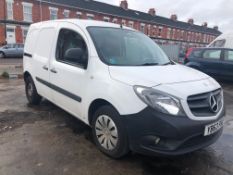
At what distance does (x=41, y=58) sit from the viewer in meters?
4.54

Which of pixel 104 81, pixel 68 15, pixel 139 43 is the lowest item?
pixel 104 81

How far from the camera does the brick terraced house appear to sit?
26.7 meters

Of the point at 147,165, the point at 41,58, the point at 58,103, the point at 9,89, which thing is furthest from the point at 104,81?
the point at 9,89

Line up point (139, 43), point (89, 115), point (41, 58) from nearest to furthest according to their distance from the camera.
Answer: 1. point (89, 115)
2. point (139, 43)
3. point (41, 58)

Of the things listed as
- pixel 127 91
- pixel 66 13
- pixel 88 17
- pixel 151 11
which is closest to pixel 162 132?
pixel 127 91

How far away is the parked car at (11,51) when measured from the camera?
23078 millimetres

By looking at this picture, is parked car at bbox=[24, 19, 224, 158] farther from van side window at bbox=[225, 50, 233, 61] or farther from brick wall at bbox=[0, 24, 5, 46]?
brick wall at bbox=[0, 24, 5, 46]

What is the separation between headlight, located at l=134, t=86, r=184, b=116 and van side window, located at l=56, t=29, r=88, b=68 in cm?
118

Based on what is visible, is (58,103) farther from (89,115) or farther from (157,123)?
(157,123)

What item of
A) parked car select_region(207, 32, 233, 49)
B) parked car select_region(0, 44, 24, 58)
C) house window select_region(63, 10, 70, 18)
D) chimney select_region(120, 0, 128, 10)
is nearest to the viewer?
parked car select_region(207, 32, 233, 49)

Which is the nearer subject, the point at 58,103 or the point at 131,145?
the point at 131,145

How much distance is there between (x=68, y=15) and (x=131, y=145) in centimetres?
3052

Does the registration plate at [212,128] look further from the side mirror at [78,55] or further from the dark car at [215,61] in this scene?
the dark car at [215,61]

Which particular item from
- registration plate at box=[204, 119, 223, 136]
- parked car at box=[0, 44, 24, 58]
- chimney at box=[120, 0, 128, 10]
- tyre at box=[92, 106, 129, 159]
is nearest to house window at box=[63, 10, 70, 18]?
parked car at box=[0, 44, 24, 58]
